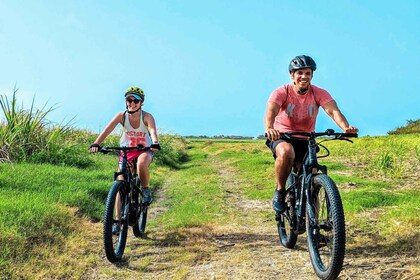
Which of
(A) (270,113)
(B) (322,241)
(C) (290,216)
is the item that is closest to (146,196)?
(C) (290,216)

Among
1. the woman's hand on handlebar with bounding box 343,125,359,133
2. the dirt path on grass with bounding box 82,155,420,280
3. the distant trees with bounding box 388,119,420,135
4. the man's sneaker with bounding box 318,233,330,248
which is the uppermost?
the distant trees with bounding box 388,119,420,135

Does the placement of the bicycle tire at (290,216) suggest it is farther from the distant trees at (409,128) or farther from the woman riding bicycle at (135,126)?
the distant trees at (409,128)

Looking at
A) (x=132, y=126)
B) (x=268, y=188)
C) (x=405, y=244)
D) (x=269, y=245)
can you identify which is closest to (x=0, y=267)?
(x=132, y=126)

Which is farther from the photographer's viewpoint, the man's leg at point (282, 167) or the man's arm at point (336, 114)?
the man's arm at point (336, 114)

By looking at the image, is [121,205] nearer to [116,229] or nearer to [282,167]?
[116,229]

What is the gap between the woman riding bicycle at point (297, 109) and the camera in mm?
5688

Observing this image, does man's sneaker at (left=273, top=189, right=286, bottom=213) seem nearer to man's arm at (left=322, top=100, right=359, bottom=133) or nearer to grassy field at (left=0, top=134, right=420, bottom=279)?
grassy field at (left=0, top=134, right=420, bottom=279)

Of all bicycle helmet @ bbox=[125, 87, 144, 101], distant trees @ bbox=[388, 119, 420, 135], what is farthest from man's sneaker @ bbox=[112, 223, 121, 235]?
distant trees @ bbox=[388, 119, 420, 135]

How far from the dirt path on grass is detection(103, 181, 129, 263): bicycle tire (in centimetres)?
20

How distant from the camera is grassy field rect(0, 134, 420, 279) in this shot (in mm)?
5578

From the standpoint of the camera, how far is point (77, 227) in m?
7.46

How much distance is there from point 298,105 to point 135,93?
283 centimetres

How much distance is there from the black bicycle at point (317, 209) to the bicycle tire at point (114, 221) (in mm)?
2476

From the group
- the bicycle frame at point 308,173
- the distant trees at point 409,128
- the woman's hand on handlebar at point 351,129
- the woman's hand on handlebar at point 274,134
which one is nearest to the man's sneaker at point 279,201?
the bicycle frame at point 308,173
